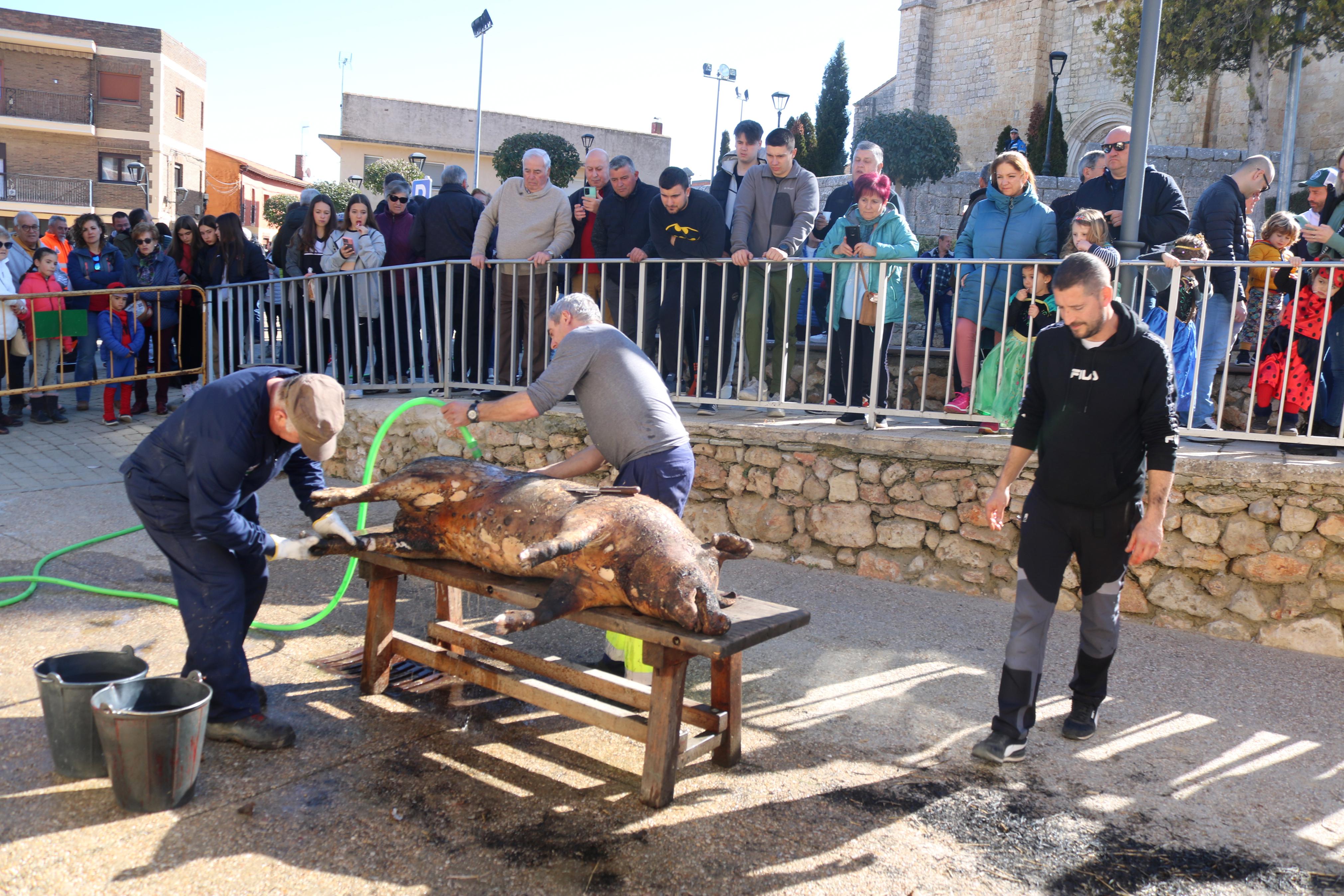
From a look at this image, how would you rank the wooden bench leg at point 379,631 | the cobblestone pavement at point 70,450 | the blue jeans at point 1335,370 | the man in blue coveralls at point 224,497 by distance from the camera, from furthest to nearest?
the cobblestone pavement at point 70,450
the blue jeans at point 1335,370
the wooden bench leg at point 379,631
the man in blue coveralls at point 224,497

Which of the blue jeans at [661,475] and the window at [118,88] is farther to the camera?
the window at [118,88]

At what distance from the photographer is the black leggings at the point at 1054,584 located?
3.70m

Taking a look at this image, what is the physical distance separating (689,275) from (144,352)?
19.2 feet

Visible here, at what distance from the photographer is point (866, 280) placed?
239 inches

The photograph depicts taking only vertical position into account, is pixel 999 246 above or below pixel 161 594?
above

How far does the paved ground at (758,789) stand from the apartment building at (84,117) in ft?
105

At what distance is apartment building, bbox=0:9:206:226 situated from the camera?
102ft

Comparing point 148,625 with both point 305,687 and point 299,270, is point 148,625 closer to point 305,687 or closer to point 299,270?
point 305,687

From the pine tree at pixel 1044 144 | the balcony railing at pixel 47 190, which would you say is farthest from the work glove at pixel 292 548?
the balcony railing at pixel 47 190

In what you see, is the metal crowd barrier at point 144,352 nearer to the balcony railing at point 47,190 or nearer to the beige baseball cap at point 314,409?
the beige baseball cap at point 314,409

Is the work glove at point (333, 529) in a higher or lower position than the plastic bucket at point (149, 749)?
higher

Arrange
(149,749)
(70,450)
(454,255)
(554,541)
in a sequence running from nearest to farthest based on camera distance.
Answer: (149,749) → (554,541) → (454,255) → (70,450)

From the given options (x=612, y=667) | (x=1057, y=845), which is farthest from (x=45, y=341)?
(x=1057, y=845)

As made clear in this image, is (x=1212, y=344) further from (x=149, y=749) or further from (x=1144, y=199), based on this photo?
(x=149, y=749)
